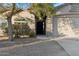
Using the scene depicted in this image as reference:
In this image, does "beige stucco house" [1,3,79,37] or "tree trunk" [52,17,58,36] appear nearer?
"beige stucco house" [1,3,79,37]

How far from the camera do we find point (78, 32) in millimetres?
27562

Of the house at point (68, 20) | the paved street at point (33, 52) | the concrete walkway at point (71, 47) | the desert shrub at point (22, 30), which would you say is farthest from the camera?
the house at point (68, 20)

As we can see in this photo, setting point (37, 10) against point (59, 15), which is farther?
point (59, 15)

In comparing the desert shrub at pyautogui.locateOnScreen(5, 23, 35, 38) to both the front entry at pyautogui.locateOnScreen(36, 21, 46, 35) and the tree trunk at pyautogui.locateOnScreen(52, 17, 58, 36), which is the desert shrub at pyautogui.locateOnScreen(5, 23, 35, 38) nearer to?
the tree trunk at pyautogui.locateOnScreen(52, 17, 58, 36)

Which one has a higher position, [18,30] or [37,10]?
[37,10]

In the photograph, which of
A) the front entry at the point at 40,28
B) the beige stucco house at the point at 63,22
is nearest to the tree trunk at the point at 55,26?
the beige stucco house at the point at 63,22

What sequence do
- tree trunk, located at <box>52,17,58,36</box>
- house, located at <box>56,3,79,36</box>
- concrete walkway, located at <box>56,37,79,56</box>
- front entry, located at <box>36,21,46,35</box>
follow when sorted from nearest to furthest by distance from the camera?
concrete walkway, located at <box>56,37,79,56</box>, house, located at <box>56,3,79,36</box>, tree trunk, located at <box>52,17,58,36</box>, front entry, located at <box>36,21,46,35</box>

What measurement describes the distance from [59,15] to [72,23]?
5.60 ft

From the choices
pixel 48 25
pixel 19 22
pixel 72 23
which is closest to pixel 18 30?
pixel 19 22

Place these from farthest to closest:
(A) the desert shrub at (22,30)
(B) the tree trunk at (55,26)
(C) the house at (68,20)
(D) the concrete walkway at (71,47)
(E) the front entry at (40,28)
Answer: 1. (E) the front entry at (40,28)
2. (B) the tree trunk at (55,26)
3. (C) the house at (68,20)
4. (A) the desert shrub at (22,30)
5. (D) the concrete walkway at (71,47)

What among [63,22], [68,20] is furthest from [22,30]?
[68,20]

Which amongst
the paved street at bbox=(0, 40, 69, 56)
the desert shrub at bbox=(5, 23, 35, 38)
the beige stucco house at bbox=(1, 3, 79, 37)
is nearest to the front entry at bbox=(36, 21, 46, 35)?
the beige stucco house at bbox=(1, 3, 79, 37)

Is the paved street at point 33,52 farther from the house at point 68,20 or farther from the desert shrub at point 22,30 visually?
the house at point 68,20

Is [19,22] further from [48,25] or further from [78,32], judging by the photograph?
[78,32]
